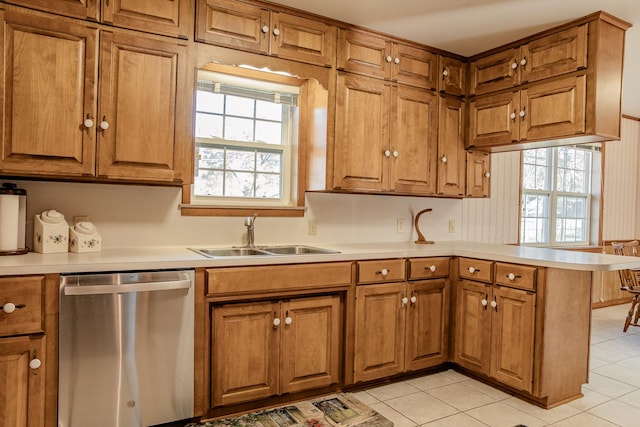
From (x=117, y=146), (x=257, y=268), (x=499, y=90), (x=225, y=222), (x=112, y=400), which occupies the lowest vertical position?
(x=112, y=400)

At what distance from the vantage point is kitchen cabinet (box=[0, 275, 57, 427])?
1755 millimetres

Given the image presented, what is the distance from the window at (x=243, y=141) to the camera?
113 inches

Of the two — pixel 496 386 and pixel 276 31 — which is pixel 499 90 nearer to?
pixel 276 31

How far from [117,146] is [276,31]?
118 centimetres

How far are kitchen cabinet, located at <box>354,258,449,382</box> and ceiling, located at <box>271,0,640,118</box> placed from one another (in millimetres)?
1604

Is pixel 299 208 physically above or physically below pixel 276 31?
below

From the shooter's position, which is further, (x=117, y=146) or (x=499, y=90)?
(x=499, y=90)

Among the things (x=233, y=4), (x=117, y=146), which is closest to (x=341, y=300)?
(x=117, y=146)

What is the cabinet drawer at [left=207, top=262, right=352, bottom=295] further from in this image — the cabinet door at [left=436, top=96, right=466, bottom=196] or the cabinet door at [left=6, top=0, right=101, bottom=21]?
the cabinet door at [left=6, top=0, right=101, bottom=21]

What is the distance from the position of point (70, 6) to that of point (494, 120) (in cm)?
285

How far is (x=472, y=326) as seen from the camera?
293cm

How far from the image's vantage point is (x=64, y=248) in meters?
2.20

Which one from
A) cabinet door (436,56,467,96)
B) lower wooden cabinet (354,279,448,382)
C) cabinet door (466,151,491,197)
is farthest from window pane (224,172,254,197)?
cabinet door (466,151,491,197)

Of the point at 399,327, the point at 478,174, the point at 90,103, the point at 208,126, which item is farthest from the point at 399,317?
the point at 90,103
